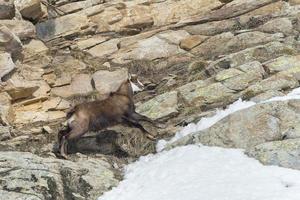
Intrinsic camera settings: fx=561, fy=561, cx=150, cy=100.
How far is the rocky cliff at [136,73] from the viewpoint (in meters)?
10.6

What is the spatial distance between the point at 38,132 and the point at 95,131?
63.5 inches

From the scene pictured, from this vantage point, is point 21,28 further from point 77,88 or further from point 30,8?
point 77,88

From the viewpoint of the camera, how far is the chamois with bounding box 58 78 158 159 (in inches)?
481

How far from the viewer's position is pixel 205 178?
32.1 feet

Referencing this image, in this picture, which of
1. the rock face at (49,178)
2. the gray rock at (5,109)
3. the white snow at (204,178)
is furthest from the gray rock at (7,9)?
the white snow at (204,178)

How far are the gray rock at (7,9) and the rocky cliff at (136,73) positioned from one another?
4 cm

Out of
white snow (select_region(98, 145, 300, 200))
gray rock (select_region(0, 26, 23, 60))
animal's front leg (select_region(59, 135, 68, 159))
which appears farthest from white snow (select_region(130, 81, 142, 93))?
gray rock (select_region(0, 26, 23, 60))

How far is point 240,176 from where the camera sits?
952 cm

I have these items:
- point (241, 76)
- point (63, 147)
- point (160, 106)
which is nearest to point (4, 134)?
point (63, 147)

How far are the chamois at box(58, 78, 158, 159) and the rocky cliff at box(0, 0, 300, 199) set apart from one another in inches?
11.2

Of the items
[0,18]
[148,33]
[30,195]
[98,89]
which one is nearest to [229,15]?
[148,33]

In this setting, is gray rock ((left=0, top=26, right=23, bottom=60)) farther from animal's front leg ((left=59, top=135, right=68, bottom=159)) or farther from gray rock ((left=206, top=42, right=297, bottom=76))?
gray rock ((left=206, top=42, right=297, bottom=76))

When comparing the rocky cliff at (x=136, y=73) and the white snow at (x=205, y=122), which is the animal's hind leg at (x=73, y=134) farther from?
the white snow at (x=205, y=122)

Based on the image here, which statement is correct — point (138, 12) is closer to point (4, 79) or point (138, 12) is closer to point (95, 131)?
point (4, 79)
